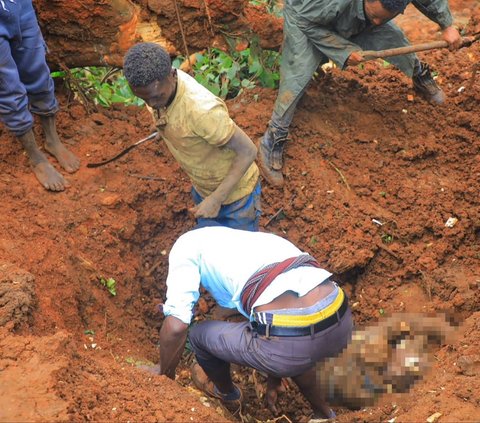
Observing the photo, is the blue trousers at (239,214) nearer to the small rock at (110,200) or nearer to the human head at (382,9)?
the small rock at (110,200)

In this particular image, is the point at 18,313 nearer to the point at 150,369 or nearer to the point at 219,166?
the point at 150,369

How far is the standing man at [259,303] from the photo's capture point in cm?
305

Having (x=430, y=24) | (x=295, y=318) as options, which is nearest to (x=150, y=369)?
(x=295, y=318)

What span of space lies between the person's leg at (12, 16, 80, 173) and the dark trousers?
2133mm

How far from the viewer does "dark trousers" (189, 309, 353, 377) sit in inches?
120

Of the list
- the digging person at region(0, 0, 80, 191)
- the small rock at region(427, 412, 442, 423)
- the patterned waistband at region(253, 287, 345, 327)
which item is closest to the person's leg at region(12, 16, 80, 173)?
the digging person at region(0, 0, 80, 191)

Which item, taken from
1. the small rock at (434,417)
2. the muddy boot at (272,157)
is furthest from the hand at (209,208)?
the small rock at (434,417)

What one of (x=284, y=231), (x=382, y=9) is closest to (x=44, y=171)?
(x=284, y=231)

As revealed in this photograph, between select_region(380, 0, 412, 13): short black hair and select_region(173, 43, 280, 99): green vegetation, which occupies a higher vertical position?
select_region(380, 0, 412, 13): short black hair

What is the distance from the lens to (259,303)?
307cm

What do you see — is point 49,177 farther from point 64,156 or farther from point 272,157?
point 272,157

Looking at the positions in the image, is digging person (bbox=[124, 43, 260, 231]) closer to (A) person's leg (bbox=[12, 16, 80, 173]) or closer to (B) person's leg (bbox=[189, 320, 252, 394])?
A: (B) person's leg (bbox=[189, 320, 252, 394])

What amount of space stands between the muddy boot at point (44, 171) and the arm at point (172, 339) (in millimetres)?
1881

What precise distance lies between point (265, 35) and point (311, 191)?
4.47 feet
